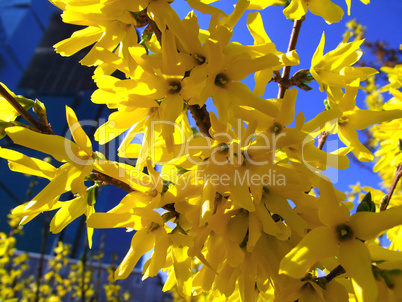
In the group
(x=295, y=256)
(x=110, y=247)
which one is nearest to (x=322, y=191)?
(x=295, y=256)

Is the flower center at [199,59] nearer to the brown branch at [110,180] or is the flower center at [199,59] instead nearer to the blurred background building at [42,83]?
the brown branch at [110,180]

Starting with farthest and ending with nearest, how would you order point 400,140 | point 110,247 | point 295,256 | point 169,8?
point 110,247, point 400,140, point 169,8, point 295,256

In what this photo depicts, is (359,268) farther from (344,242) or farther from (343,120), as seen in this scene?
(343,120)

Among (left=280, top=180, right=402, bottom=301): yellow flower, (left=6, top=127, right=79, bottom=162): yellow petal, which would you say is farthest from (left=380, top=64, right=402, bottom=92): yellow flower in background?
(left=6, top=127, right=79, bottom=162): yellow petal

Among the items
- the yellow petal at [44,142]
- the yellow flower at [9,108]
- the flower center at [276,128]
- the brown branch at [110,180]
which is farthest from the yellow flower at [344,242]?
the yellow flower at [9,108]

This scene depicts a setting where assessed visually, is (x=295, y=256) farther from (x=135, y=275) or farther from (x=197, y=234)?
(x=135, y=275)

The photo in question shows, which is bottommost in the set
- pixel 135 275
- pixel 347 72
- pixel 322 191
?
pixel 135 275
